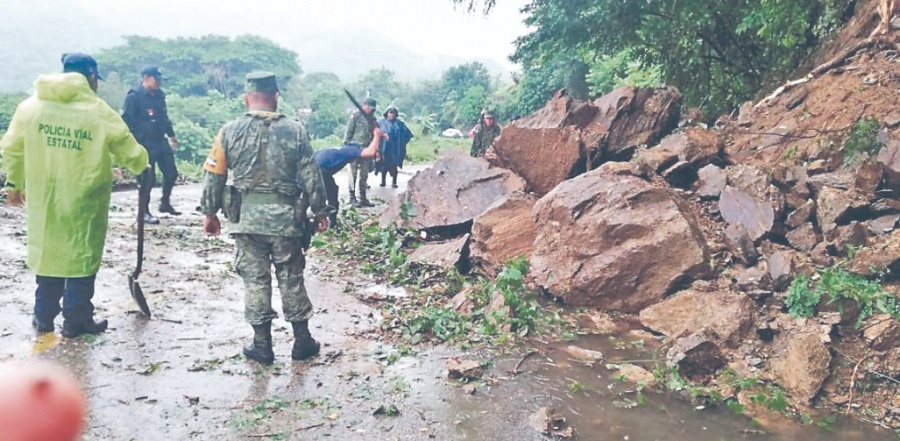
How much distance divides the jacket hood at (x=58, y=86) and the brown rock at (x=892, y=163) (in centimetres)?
614

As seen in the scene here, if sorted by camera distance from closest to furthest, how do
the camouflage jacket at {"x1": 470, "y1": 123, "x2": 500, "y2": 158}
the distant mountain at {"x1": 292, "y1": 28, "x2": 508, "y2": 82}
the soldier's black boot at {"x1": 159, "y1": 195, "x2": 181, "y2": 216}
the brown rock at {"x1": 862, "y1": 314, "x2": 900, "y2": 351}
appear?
the brown rock at {"x1": 862, "y1": 314, "x2": 900, "y2": 351} < the soldier's black boot at {"x1": 159, "y1": 195, "x2": 181, "y2": 216} < the camouflage jacket at {"x1": 470, "y1": 123, "x2": 500, "y2": 158} < the distant mountain at {"x1": 292, "y1": 28, "x2": 508, "y2": 82}

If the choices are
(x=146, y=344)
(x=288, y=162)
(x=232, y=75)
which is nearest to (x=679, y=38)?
(x=288, y=162)

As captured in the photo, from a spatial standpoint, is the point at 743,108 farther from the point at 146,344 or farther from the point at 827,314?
the point at 146,344

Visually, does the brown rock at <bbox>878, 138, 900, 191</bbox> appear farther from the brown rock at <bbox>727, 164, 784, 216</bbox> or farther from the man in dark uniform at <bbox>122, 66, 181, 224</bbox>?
the man in dark uniform at <bbox>122, 66, 181, 224</bbox>

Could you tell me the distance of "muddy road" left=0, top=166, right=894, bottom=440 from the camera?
11.4ft

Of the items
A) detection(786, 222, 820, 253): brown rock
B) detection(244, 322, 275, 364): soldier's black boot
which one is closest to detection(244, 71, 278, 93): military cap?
detection(244, 322, 275, 364): soldier's black boot

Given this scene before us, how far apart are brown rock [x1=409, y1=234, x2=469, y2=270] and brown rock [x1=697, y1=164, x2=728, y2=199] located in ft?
7.79

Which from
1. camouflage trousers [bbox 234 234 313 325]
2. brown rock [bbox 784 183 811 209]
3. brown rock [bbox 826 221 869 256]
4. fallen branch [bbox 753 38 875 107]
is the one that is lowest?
Answer: camouflage trousers [bbox 234 234 313 325]

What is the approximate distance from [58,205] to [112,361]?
3.67ft

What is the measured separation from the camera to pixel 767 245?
5410 mm

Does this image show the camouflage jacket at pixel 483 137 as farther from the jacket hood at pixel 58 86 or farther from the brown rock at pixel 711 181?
the jacket hood at pixel 58 86

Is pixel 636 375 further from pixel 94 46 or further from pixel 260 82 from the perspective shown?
pixel 94 46

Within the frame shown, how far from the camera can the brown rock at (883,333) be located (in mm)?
4027

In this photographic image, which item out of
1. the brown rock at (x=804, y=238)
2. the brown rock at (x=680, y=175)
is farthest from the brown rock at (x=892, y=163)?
the brown rock at (x=680, y=175)
